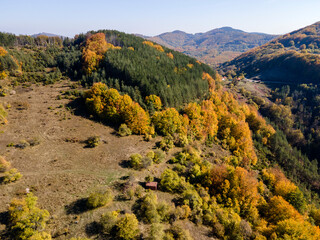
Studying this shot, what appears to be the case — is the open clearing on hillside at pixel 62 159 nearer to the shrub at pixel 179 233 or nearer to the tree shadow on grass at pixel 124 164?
the tree shadow on grass at pixel 124 164

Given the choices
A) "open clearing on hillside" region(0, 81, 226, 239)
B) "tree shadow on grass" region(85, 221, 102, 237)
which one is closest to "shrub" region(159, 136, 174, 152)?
"open clearing on hillside" region(0, 81, 226, 239)

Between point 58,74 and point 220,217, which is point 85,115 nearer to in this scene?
point 58,74

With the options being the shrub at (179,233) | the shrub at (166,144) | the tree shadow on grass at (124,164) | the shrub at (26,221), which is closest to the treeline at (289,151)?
the shrub at (166,144)

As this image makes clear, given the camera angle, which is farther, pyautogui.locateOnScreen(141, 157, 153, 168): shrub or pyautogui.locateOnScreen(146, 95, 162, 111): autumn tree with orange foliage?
pyautogui.locateOnScreen(146, 95, 162, 111): autumn tree with orange foliage

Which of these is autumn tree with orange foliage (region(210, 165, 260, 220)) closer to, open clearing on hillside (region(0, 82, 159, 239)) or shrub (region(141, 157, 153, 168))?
shrub (region(141, 157, 153, 168))

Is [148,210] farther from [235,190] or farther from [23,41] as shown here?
[23,41]

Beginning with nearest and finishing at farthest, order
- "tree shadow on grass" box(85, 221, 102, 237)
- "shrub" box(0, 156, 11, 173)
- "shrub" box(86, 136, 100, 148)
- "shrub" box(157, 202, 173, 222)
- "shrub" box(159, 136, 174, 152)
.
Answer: "tree shadow on grass" box(85, 221, 102, 237), "shrub" box(157, 202, 173, 222), "shrub" box(0, 156, 11, 173), "shrub" box(86, 136, 100, 148), "shrub" box(159, 136, 174, 152)
